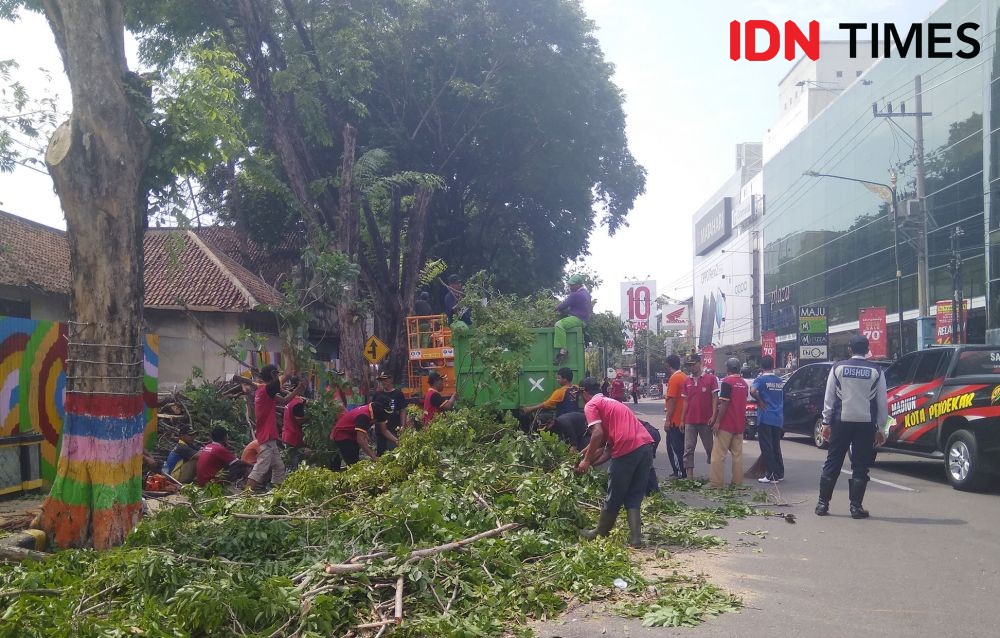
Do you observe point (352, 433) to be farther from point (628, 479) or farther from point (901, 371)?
point (901, 371)

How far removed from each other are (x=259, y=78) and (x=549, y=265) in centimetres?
1486

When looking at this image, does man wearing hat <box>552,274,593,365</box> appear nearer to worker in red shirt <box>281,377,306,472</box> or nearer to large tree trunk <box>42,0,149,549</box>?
worker in red shirt <box>281,377,306,472</box>

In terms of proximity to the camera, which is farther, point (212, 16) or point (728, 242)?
point (728, 242)

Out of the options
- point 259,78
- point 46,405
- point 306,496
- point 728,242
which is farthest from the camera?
point 728,242

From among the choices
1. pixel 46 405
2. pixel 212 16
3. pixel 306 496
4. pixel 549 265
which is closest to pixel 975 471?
pixel 306 496

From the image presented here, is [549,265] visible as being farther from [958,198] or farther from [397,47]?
[958,198]

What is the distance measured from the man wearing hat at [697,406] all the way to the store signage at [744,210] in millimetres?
59485

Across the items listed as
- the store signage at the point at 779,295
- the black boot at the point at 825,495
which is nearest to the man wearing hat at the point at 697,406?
the black boot at the point at 825,495

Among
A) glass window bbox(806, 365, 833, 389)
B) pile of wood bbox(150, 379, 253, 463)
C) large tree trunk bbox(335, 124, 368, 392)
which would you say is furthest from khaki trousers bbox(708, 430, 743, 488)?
large tree trunk bbox(335, 124, 368, 392)

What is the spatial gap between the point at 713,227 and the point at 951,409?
2970 inches

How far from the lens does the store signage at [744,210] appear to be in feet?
225

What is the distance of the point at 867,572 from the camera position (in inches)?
260

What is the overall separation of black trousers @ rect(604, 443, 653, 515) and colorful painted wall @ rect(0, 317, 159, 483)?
22.7 feet

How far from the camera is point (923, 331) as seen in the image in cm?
2942
